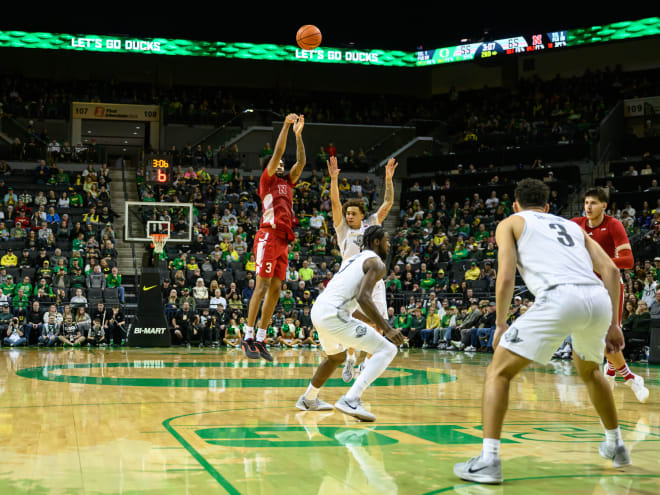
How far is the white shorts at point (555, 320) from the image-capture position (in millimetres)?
3750

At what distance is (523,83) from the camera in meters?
32.6

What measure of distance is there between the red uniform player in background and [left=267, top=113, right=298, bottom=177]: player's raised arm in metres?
2.89

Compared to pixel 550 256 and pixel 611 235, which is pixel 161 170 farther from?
pixel 550 256

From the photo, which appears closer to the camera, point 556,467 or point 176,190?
point 556,467

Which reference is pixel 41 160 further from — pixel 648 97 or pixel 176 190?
pixel 648 97

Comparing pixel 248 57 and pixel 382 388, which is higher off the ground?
pixel 248 57

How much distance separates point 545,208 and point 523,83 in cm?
3011

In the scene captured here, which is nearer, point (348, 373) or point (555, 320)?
point (555, 320)

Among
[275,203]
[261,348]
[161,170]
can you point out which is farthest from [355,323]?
[161,170]

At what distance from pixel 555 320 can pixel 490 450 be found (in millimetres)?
724

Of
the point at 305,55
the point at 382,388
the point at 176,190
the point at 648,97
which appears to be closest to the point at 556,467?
the point at 382,388

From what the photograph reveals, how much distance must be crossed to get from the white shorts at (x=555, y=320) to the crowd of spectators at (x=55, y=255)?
14676mm

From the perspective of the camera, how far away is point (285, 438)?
4766mm

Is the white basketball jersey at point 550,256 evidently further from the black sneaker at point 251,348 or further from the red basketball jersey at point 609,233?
the black sneaker at point 251,348
